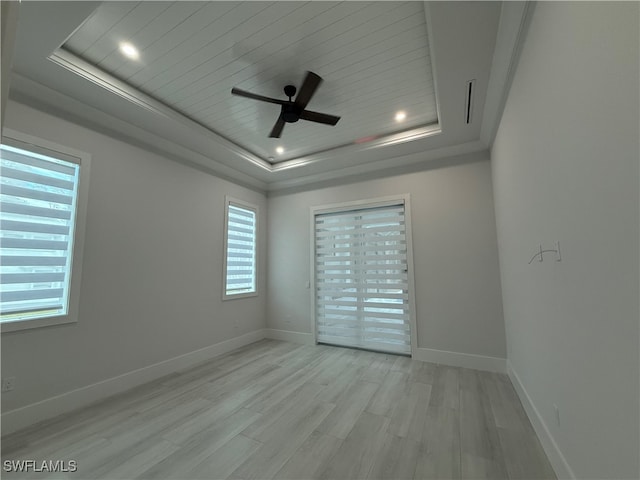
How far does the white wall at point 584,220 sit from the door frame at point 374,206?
1724 mm

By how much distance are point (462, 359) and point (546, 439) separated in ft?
5.38

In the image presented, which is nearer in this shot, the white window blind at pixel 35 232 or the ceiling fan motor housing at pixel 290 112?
the white window blind at pixel 35 232

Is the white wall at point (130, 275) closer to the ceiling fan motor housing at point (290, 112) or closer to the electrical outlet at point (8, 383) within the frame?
the electrical outlet at point (8, 383)

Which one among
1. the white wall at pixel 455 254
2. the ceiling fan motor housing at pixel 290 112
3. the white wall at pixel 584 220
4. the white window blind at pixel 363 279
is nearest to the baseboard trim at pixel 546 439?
the white wall at pixel 584 220

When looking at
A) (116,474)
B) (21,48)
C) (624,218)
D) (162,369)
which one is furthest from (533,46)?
(162,369)

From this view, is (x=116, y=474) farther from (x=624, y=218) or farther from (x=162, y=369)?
(x=624, y=218)

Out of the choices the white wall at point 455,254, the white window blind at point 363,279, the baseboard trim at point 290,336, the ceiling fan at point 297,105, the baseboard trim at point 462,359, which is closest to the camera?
the ceiling fan at point 297,105

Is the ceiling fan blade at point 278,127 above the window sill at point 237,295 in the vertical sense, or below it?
above

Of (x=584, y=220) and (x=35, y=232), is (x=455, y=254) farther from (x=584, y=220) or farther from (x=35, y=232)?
Result: (x=35, y=232)

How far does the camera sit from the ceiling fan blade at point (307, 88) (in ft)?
7.06

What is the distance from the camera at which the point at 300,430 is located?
210 cm

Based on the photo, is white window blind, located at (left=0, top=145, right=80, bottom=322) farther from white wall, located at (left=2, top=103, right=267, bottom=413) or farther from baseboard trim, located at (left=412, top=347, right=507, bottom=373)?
baseboard trim, located at (left=412, top=347, right=507, bottom=373)

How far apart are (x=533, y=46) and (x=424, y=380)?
3098 mm

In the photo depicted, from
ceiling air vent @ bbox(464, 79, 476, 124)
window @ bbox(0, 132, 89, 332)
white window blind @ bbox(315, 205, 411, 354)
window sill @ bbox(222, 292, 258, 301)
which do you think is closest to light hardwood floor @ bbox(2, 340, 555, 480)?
white window blind @ bbox(315, 205, 411, 354)
